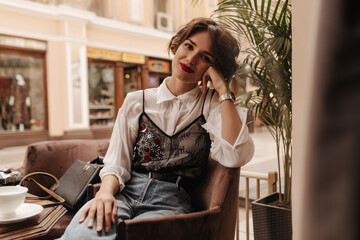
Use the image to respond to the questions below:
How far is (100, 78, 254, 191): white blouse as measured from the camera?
54.1 inches

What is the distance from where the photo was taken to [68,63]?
712 cm

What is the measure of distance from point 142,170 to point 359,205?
3.41ft

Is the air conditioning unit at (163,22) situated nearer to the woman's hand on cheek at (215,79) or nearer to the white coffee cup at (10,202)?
the woman's hand on cheek at (215,79)

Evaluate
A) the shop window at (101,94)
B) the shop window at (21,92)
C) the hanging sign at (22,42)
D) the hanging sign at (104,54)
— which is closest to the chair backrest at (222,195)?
the hanging sign at (22,42)

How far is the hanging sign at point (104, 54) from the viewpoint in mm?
7727

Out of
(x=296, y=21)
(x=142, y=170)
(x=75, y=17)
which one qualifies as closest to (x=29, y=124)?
(x=75, y=17)

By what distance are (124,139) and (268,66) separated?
800 mm

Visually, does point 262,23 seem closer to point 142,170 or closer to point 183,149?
point 183,149

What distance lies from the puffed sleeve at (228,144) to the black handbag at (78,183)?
27.7 inches

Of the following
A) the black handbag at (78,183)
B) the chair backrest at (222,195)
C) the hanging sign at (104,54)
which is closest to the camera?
the chair backrest at (222,195)

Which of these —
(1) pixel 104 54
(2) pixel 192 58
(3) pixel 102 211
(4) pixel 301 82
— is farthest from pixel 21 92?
(4) pixel 301 82

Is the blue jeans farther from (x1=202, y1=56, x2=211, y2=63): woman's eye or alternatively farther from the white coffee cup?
(x1=202, y1=56, x2=211, y2=63): woman's eye

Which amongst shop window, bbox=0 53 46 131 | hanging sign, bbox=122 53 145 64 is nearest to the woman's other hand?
shop window, bbox=0 53 46 131

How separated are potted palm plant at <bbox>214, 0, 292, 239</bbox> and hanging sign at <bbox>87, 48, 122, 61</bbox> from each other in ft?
21.8
